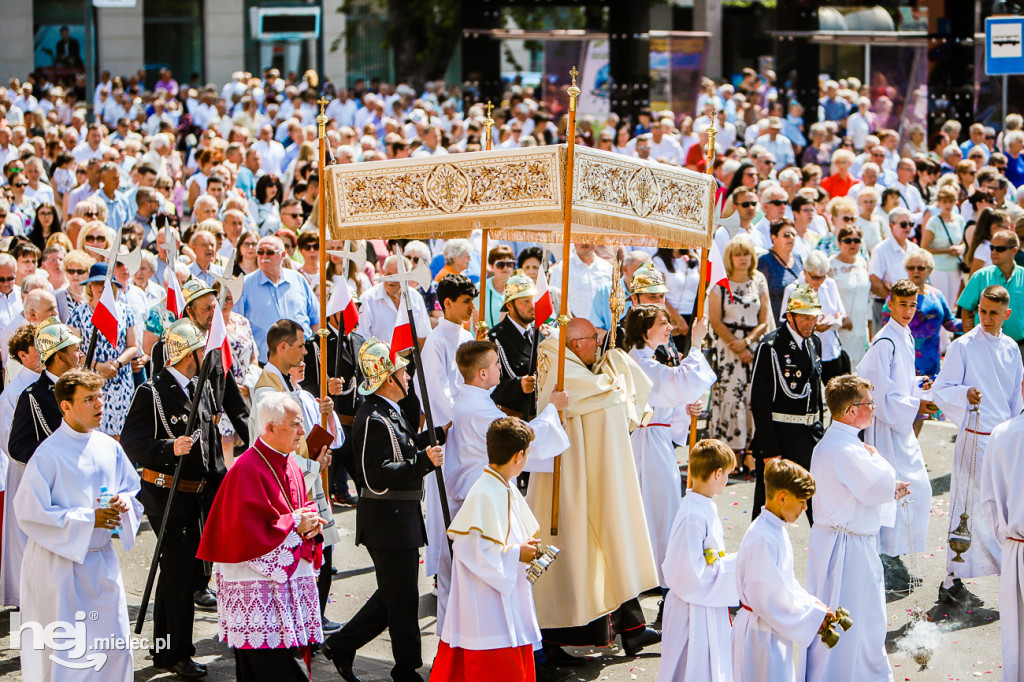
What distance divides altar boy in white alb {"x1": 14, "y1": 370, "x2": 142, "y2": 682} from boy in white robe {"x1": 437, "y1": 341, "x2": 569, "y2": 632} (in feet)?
5.95

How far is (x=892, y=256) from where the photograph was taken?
12625mm

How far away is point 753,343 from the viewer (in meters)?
10.9

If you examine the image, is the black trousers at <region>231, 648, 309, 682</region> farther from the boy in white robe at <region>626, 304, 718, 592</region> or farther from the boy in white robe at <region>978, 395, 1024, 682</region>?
the boy in white robe at <region>978, 395, 1024, 682</region>

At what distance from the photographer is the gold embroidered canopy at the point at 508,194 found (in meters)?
7.18

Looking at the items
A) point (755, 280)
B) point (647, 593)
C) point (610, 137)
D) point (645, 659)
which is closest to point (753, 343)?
point (755, 280)

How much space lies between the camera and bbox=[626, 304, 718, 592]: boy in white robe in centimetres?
812

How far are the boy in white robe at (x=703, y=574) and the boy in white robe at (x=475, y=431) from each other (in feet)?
3.13

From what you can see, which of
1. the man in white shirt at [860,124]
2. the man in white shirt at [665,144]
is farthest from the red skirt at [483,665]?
the man in white shirt at [860,124]

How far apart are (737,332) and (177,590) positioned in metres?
5.30

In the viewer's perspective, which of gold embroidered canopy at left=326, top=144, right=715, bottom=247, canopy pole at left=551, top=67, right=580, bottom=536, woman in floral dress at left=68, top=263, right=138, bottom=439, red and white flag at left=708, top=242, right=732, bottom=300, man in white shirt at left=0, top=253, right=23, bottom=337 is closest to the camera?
canopy pole at left=551, top=67, right=580, bottom=536

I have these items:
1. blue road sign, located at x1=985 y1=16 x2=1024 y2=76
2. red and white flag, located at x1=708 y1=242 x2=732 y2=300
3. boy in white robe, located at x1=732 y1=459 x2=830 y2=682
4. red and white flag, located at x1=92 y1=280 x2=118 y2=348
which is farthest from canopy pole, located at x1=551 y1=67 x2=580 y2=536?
blue road sign, located at x1=985 y1=16 x2=1024 y2=76

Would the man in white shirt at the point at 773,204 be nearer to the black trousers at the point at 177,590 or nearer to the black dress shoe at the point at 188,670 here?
the black trousers at the point at 177,590

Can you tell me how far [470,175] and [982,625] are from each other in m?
3.98

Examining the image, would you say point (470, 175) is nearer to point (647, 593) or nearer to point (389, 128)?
point (647, 593)
